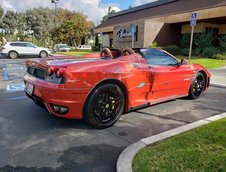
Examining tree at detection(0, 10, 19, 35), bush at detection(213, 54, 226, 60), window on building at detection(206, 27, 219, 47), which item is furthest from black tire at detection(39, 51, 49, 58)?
tree at detection(0, 10, 19, 35)

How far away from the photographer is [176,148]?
116 inches

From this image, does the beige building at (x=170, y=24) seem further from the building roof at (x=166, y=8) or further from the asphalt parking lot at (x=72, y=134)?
the asphalt parking lot at (x=72, y=134)

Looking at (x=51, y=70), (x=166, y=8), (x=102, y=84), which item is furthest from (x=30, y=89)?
(x=166, y=8)

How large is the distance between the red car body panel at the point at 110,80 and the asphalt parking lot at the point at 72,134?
33 cm

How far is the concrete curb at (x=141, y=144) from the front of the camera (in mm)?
2677

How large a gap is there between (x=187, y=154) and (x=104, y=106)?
1622 mm

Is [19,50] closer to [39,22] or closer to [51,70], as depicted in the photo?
[51,70]

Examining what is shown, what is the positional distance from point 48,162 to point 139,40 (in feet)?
67.4

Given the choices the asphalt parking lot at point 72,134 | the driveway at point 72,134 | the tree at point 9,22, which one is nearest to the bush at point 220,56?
the asphalt parking lot at point 72,134

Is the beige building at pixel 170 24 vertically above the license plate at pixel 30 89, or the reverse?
the beige building at pixel 170 24

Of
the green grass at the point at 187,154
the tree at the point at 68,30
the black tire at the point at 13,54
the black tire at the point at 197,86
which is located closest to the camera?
the green grass at the point at 187,154

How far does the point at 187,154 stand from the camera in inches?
109

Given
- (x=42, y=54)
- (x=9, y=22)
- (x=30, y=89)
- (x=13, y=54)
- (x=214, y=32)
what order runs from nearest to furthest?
(x=30, y=89) < (x=13, y=54) < (x=42, y=54) < (x=214, y=32) < (x=9, y=22)

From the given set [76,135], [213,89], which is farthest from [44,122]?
[213,89]
